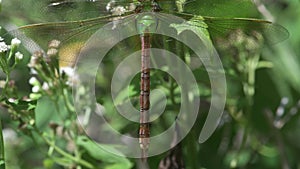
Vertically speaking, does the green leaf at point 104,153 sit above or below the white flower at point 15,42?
below

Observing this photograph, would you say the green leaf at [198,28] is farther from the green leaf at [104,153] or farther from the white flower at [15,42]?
the green leaf at [104,153]

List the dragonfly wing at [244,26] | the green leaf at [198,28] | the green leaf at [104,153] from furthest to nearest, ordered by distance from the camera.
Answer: the green leaf at [104,153] < the dragonfly wing at [244,26] < the green leaf at [198,28]

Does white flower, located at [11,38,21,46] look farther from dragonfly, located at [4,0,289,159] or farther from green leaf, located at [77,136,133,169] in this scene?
green leaf, located at [77,136,133,169]

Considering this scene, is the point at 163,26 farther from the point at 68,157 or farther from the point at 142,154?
the point at 68,157

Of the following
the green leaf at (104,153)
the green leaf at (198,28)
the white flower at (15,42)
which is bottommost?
the green leaf at (104,153)

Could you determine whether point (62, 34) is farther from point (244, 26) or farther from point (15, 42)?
point (244, 26)

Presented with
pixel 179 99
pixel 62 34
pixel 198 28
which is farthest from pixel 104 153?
pixel 198 28

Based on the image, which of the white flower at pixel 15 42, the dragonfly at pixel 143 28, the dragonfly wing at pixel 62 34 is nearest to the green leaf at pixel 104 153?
the dragonfly at pixel 143 28

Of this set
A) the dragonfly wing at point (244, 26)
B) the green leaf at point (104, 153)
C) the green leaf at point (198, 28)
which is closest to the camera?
the green leaf at point (198, 28)

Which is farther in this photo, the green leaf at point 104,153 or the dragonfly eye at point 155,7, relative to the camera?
the green leaf at point 104,153
